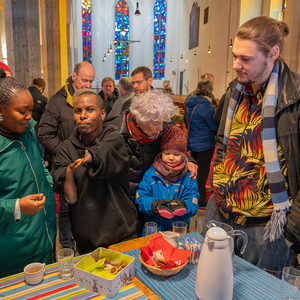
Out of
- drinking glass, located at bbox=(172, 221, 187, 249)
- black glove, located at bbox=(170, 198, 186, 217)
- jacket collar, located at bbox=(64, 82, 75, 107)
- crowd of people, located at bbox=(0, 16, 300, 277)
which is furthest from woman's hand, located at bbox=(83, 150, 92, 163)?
jacket collar, located at bbox=(64, 82, 75, 107)

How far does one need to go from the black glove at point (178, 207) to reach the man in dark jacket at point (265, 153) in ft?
1.16

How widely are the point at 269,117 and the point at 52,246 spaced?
1315mm

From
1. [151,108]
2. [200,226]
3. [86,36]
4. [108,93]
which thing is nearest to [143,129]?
[151,108]

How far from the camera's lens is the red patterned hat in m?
2.01

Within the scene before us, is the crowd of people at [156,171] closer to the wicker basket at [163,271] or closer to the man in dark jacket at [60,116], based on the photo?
the wicker basket at [163,271]

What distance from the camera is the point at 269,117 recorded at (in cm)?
126

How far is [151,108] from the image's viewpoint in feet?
6.09

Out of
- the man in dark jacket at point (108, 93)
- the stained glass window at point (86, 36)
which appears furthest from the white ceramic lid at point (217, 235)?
the stained glass window at point (86, 36)

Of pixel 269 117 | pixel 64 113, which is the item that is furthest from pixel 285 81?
pixel 64 113

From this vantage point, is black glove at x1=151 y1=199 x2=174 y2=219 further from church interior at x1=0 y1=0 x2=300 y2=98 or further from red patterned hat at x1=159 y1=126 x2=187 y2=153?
church interior at x1=0 y1=0 x2=300 y2=98

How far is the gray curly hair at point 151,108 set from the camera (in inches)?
73.1

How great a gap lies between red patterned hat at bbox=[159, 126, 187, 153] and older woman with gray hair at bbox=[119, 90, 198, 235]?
0.04 m

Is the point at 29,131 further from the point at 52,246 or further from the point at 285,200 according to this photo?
the point at 285,200

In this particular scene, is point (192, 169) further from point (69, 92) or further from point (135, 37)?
point (135, 37)
